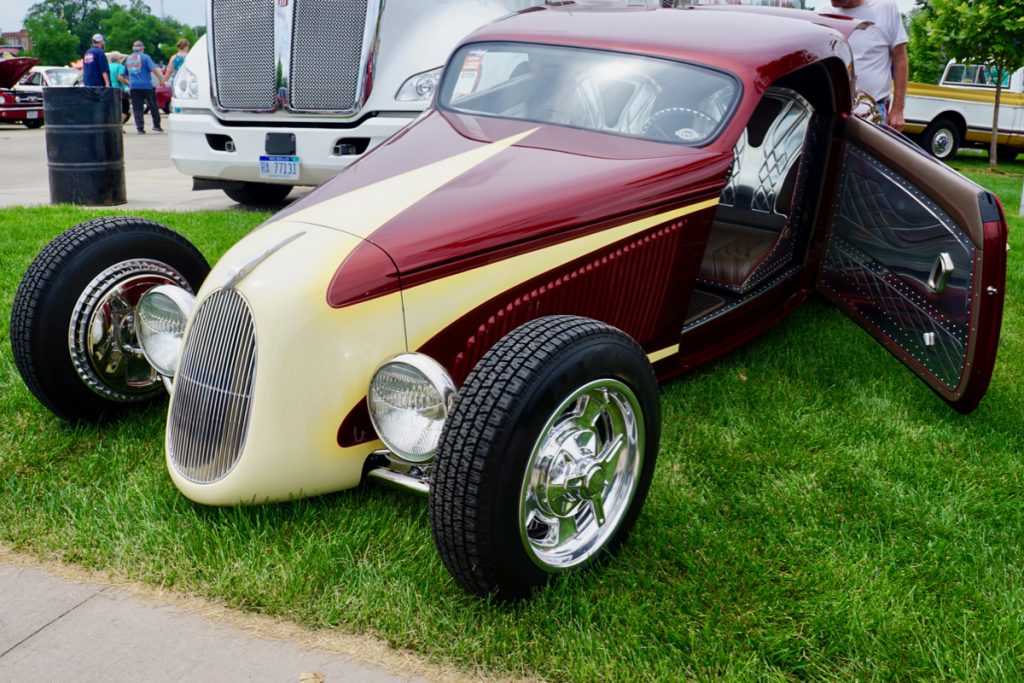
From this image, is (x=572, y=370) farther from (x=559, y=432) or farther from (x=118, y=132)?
(x=118, y=132)

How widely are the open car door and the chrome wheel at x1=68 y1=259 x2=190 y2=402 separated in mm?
3031

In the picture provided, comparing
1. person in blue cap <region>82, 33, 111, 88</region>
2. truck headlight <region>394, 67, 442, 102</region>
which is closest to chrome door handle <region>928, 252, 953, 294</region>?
truck headlight <region>394, 67, 442, 102</region>

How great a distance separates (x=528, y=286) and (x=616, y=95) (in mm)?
1110

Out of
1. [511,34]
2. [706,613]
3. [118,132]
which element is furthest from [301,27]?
[706,613]

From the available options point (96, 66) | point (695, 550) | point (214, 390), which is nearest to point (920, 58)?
point (96, 66)

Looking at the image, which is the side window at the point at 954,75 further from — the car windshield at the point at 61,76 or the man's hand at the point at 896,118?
the car windshield at the point at 61,76

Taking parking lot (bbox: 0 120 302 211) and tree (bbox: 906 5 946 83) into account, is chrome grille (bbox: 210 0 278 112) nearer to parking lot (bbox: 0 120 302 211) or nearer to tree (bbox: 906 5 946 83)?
parking lot (bbox: 0 120 302 211)

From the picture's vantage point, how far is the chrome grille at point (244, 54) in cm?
675

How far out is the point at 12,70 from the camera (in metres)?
18.8

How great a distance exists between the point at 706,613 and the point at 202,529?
1.49 metres

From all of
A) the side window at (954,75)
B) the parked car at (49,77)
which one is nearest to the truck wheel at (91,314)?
the side window at (954,75)

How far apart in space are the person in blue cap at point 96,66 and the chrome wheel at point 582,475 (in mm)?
15818

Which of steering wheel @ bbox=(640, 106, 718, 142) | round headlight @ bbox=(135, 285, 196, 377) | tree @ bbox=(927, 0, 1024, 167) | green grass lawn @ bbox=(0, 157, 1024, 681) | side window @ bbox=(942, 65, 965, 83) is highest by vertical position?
tree @ bbox=(927, 0, 1024, 167)

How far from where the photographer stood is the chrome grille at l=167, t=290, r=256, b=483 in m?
2.51
